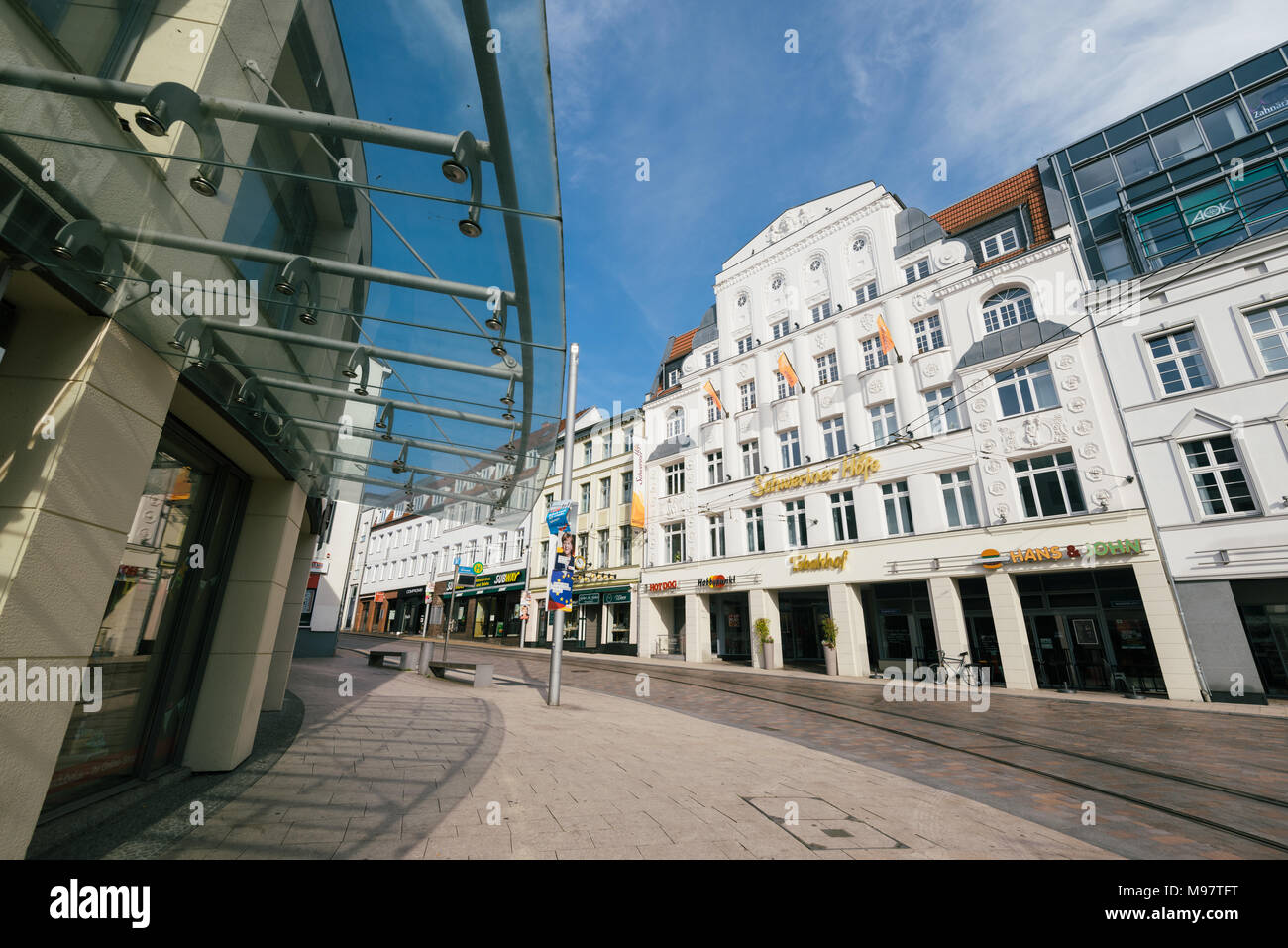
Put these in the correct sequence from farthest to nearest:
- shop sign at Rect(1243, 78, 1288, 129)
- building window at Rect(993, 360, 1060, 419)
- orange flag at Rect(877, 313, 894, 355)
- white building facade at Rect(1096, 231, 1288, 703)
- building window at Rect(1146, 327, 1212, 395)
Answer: orange flag at Rect(877, 313, 894, 355) → building window at Rect(993, 360, 1060, 419) → shop sign at Rect(1243, 78, 1288, 129) → building window at Rect(1146, 327, 1212, 395) → white building facade at Rect(1096, 231, 1288, 703)

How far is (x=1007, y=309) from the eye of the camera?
19891 mm

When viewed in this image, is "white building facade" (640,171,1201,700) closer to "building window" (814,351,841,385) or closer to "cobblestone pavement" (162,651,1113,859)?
"building window" (814,351,841,385)

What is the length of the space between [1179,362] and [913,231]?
11.1 metres

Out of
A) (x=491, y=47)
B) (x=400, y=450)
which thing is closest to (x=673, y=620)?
(x=400, y=450)

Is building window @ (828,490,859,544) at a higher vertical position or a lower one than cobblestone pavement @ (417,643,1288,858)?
higher

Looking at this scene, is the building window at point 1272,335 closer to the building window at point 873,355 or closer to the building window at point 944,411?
the building window at point 944,411

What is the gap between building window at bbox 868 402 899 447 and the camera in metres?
21.5

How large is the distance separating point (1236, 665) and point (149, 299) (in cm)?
2197

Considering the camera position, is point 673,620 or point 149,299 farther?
point 673,620

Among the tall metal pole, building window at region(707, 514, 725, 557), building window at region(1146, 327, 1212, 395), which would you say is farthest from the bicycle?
the tall metal pole

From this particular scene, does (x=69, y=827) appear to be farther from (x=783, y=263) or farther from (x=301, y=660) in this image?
(x=783, y=263)

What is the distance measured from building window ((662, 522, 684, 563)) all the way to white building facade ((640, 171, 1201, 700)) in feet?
0.27

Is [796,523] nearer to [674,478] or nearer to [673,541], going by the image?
[673,541]

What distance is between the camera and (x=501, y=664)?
68.3ft
